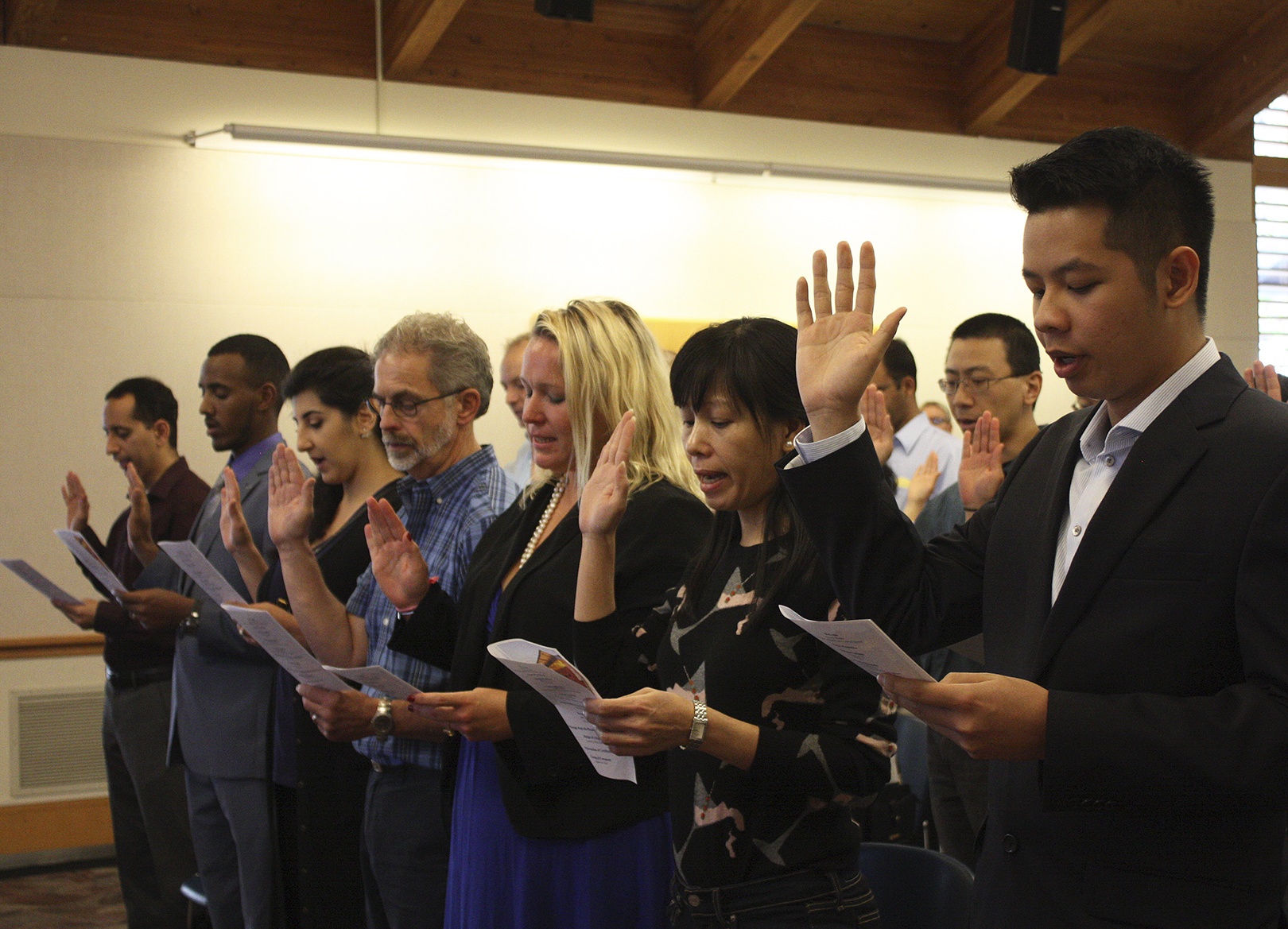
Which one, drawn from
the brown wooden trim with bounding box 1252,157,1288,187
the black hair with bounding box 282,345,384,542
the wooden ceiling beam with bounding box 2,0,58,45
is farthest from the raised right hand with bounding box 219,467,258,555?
the brown wooden trim with bounding box 1252,157,1288,187

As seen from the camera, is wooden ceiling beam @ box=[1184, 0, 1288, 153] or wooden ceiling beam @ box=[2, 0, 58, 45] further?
wooden ceiling beam @ box=[1184, 0, 1288, 153]

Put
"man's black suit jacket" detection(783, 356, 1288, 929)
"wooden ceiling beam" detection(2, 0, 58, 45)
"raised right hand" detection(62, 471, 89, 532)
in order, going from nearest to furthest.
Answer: "man's black suit jacket" detection(783, 356, 1288, 929), "raised right hand" detection(62, 471, 89, 532), "wooden ceiling beam" detection(2, 0, 58, 45)

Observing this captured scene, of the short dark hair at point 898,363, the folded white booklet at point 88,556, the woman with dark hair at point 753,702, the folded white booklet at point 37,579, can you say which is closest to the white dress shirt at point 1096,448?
the woman with dark hair at point 753,702

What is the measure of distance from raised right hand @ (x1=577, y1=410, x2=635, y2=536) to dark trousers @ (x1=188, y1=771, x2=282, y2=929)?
1.61m

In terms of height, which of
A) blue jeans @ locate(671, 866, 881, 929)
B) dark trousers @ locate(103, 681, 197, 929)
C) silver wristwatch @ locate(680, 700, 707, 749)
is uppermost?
silver wristwatch @ locate(680, 700, 707, 749)

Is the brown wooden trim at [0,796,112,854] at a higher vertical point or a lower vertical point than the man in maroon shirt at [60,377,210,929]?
lower

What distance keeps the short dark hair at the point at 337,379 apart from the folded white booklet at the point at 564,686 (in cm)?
155

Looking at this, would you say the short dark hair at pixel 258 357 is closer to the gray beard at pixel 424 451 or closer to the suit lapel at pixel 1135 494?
the gray beard at pixel 424 451

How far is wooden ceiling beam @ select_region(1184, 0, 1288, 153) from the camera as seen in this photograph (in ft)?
24.8

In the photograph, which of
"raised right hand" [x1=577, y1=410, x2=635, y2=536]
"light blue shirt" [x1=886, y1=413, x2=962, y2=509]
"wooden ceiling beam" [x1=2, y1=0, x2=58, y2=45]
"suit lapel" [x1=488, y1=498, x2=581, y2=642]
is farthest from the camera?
"wooden ceiling beam" [x1=2, y1=0, x2=58, y2=45]

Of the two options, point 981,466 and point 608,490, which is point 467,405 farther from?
point 981,466

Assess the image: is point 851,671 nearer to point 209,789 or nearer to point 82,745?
point 209,789

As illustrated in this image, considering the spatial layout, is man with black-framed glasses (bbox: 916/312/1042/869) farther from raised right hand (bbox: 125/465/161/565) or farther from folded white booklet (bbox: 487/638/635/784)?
raised right hand (bbox: 125/465/161/565)

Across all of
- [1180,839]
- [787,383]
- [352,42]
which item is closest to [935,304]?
[352,42]
